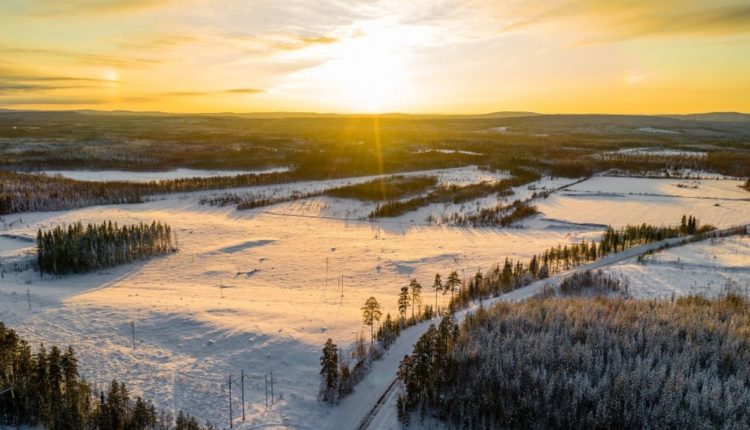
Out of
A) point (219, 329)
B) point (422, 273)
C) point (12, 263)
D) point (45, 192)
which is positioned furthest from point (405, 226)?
point (45, 192)

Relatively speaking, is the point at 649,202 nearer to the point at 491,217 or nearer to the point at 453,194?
the point at 491,217

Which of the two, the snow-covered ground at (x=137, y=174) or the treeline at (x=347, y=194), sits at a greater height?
the snow-covered ground at (x=137, y=174)

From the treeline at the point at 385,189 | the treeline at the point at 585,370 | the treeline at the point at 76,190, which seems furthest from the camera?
the treeline at the point at 385,189

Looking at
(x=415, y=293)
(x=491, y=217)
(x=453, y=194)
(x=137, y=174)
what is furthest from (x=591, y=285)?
(x=137, y=174)

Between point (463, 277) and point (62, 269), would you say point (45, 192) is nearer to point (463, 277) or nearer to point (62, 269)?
point (62, 269)

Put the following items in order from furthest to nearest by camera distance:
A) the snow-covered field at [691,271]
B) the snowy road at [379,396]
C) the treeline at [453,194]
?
the treeline at [453,194] → the snow-covered field at [691,271] → the snowy road at [379,396]

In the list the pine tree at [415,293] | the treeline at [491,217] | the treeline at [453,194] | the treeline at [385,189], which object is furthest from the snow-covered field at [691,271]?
the treeline at [385,189]

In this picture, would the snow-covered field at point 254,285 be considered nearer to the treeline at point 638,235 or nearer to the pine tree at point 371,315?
the pine tree at point 371,315

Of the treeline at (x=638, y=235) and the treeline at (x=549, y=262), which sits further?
the treeline at (x=638, y=235)
